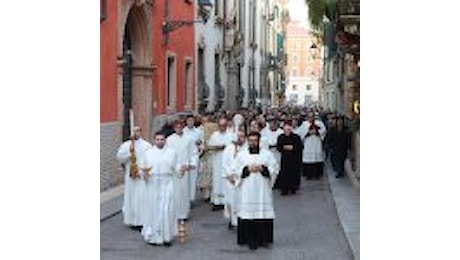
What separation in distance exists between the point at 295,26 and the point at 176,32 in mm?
86836

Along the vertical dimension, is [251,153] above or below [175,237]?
above

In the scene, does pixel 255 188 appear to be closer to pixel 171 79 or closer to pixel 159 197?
pixel 159 197

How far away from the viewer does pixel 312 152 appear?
22.4 m

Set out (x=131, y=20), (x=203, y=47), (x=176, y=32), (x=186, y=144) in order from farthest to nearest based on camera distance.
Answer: (x=203, y=47) → (x=176, y=32) → (x=131, y=20) → (x=186, y=144)

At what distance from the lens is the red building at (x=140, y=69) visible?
716 inches

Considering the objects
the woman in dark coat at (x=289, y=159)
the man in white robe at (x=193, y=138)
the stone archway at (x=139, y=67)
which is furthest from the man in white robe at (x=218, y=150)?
the stone archway at (x=139, y=67)

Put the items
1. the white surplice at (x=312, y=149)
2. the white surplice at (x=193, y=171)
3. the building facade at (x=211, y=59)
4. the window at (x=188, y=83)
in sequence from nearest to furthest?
the white surplice at (x=193, y=171) → the white surplice at (x=312, y=149) → the window at (x=188, y=83) → the building facade at (x=211, y=59)

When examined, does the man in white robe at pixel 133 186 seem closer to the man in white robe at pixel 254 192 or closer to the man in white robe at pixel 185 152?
the man in white robe at pixel 185 152

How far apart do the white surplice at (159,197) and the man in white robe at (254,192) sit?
3.12 ft

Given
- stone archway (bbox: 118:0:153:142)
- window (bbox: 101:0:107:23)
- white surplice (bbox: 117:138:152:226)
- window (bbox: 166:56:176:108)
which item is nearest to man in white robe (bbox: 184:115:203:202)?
white surplice (bbox: 117:138:152:226)
